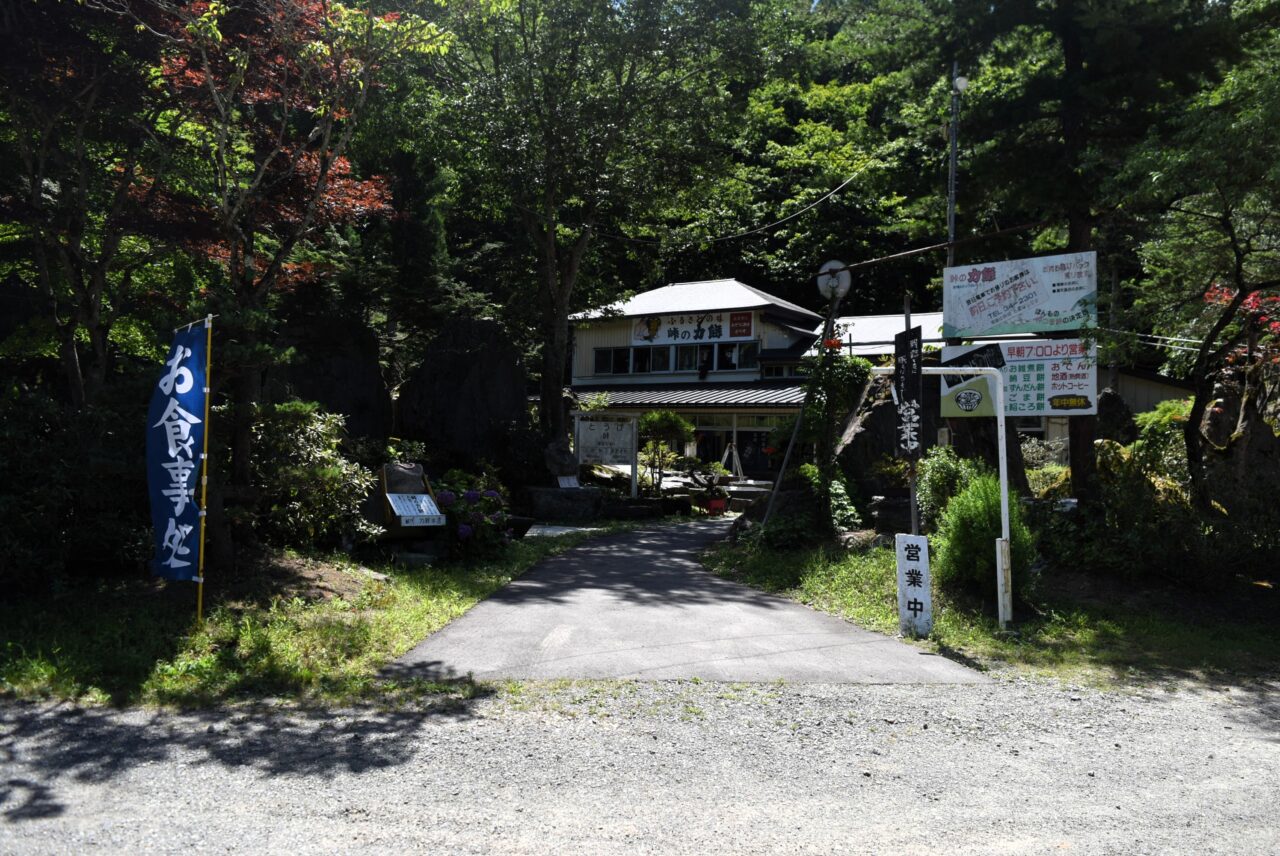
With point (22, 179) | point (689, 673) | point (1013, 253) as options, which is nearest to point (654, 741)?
point (689, 673)

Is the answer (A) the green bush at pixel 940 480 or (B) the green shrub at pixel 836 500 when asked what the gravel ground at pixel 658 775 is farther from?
(B) the green shrub at pixel 836 500

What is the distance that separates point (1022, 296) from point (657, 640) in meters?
6.78

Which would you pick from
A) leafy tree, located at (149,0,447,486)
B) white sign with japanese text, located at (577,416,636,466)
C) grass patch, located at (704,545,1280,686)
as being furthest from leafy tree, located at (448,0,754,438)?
grass patch, located at (704,545,1280,686)

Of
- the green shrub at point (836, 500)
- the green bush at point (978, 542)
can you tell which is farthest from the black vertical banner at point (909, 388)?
the green shrub at point (836, 500)

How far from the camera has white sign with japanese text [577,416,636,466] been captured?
20609 mm

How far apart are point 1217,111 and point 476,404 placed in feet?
45.2

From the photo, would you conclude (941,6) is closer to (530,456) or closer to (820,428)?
(820,428)

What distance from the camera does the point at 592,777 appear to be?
4.96 m

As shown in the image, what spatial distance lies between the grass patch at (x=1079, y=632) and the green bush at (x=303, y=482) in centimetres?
517

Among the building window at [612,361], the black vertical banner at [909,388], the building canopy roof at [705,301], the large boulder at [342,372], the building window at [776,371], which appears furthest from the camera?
the building window at [612,361]

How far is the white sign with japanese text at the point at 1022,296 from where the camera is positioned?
36.6 ft

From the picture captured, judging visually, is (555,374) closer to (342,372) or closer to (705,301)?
(342,372)

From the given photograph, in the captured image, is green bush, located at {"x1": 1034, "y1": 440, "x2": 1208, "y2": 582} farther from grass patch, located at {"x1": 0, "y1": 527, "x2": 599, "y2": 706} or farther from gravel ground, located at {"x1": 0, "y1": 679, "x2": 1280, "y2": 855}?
grass patch, located at {"x1": 0, "y1": 527, "x2": 599, "y2": 706}

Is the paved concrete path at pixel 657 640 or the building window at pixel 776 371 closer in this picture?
the paved concrete path at pixel 657 640
